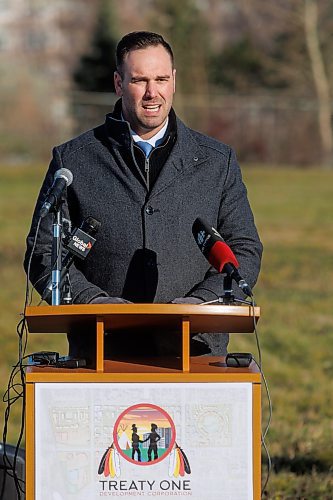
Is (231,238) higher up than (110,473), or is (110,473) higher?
(231,238)

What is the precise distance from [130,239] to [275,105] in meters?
39.9

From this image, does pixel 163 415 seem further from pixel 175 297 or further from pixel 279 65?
pixel 279 65

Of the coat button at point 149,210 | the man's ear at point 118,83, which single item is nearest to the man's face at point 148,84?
the man's ear at point 118,83

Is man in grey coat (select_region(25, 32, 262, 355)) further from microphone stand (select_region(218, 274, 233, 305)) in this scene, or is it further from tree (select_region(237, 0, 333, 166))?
tree (select_region(237, 0, 333, 166))

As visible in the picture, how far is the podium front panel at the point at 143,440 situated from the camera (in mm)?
3898

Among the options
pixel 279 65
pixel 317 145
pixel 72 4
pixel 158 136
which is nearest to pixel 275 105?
pixel 317 145

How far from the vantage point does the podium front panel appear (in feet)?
12.8

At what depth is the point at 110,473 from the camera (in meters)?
3.91

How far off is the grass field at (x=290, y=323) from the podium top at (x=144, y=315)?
2426 mm

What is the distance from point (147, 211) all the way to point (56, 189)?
52 centimetres

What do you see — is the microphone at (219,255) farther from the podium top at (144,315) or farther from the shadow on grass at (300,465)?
the shadow on grass at (300,465)

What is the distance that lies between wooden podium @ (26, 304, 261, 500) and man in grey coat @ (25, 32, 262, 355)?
26.4 inches

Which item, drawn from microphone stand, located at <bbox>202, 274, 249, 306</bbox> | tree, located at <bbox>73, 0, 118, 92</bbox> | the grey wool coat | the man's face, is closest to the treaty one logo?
microphone stand, located at <bbox>202, 274, 249, 306</bbox>

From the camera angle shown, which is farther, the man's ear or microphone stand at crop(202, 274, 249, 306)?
the man's ear
